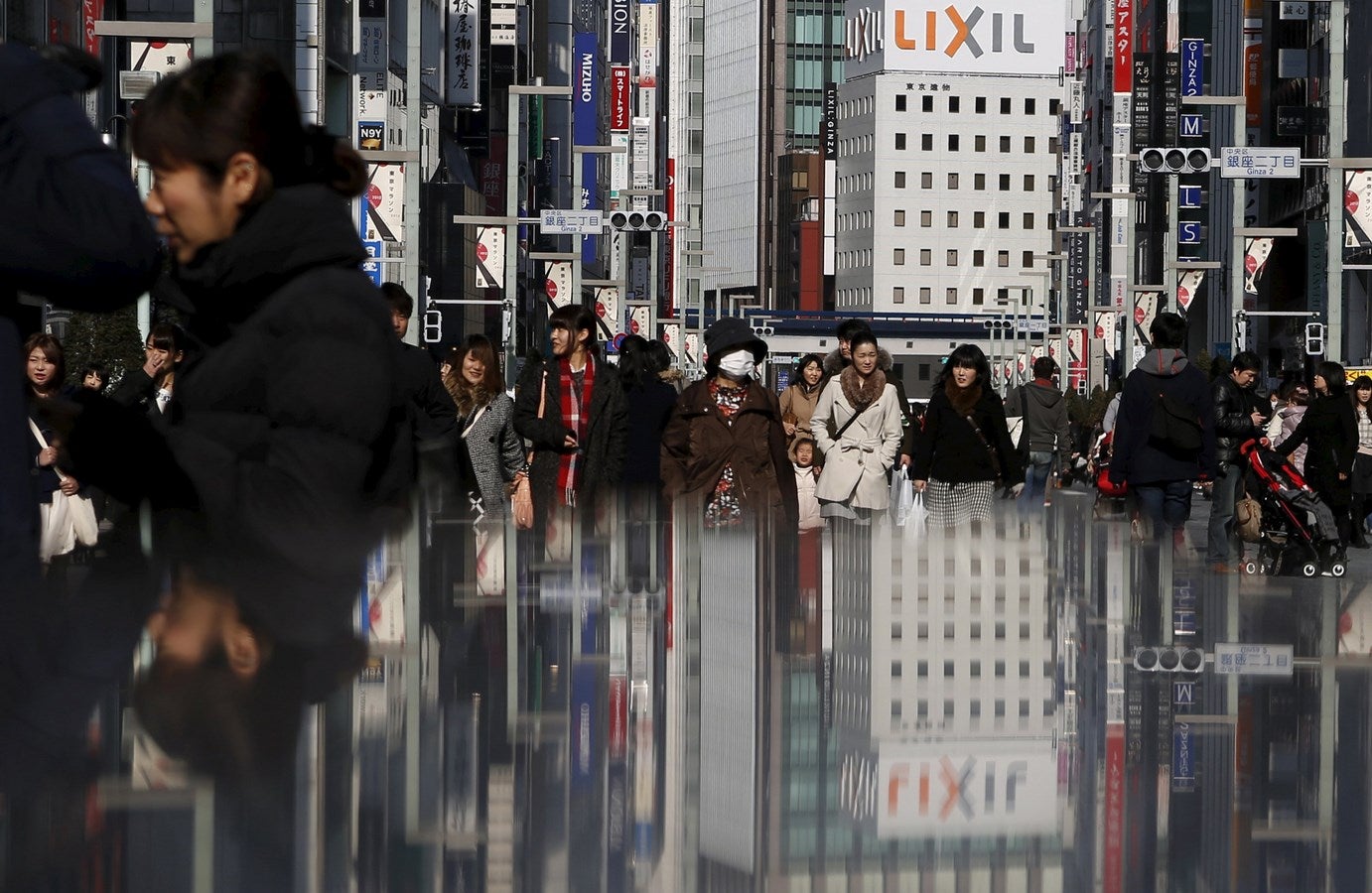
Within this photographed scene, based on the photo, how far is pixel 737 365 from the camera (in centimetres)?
830

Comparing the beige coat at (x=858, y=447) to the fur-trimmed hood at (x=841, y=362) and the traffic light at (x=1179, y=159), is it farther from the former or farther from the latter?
the traffic light at (x=1179, y=159)

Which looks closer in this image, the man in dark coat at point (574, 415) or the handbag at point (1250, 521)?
the man in dark coat at point (574, 415)

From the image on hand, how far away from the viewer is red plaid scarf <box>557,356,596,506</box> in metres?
8.98

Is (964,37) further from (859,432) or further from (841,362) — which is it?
(859,432)

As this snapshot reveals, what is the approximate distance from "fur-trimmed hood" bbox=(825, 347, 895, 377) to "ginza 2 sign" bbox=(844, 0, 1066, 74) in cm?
13429

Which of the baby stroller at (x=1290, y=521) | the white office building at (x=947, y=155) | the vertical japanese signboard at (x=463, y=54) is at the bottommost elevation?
the baby stroller at (x=1290, y=521)

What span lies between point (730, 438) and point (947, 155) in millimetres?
138903

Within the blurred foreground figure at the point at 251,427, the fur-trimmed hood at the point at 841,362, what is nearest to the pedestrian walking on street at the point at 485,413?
the fur-trimmed hood at the point at 841,362

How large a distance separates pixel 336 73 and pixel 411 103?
51.5 ft

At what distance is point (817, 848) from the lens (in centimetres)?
247

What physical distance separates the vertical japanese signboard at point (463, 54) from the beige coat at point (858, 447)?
4664 centimetres

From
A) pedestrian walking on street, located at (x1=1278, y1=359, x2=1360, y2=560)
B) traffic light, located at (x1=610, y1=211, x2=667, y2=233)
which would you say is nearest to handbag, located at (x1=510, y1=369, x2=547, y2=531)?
pedestrian walking on street, located at (x1=1278, y1=359, x2=1360, y2=560)

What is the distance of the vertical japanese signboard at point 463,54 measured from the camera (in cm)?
5541

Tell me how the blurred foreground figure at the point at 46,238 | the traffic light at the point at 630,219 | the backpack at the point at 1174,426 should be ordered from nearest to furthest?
the blurred foreground figure at the point at 46,238 → the backpack at the point at 1174,426 → the traffic light at the point at 630,219
